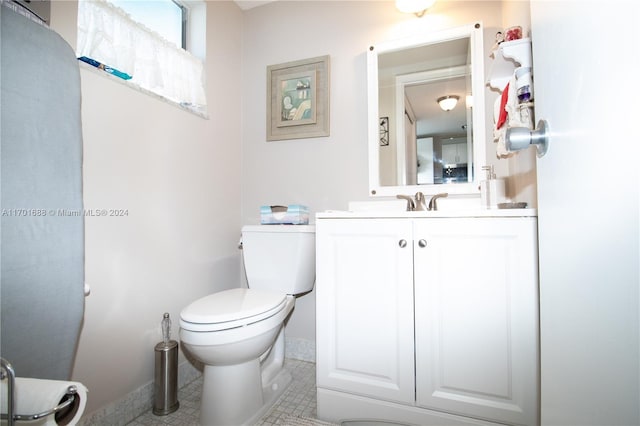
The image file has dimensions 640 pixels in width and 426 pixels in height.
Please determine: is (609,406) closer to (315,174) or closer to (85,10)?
(315,174)

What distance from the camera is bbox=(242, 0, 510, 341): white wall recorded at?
173cm

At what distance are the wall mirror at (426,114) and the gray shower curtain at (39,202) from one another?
133cm

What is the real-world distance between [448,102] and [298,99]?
2.90 ft

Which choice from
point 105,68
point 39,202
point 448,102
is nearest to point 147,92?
point 105,68

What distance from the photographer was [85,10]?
118cm

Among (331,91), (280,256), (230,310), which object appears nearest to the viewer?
(230,310)

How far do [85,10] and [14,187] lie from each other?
2.82 feet

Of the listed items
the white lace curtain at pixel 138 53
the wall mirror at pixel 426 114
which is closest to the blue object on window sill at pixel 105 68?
the white lace curtain at pixel 138 53

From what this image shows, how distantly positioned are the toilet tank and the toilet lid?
136 mm

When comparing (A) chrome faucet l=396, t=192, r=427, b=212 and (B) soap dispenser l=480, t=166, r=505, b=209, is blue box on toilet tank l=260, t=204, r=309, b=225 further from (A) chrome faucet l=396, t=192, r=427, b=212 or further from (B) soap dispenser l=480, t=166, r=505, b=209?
(B) soap dispenser l=480, t=166, r=505, b=209

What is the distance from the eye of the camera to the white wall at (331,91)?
1.73 m

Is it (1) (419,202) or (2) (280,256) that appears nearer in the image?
(1) (419,202)

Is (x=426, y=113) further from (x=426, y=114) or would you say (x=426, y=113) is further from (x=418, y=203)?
(x=418, y=203)

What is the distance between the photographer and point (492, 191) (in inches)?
52.9
